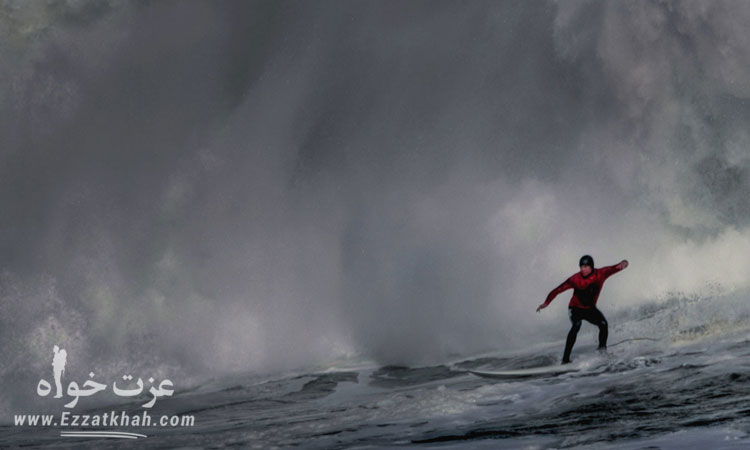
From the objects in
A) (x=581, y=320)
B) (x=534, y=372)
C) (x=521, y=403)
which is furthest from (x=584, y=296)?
(x=521, y=403)

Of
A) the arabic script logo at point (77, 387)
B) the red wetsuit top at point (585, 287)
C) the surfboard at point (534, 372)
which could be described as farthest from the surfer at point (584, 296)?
the arabic script logo at point (77, 387)

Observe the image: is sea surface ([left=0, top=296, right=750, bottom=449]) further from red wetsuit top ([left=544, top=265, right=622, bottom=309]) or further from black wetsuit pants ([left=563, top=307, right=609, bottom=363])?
red wetsuit top ([left=544, top=265, right=622, bottom=309])

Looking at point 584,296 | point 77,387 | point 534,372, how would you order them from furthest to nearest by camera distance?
point 77,387 < point 584,296 < point 534,372

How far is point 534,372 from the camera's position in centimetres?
1224

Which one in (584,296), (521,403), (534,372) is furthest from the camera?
(584,296)

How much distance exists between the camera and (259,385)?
54.4 ft

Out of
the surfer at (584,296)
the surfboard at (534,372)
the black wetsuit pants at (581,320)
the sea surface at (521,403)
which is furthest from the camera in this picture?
the black wetsuit pants at (581,320)

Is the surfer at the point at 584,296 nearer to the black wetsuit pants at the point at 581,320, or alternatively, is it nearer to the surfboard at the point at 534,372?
the black wetsuit pants at the point at 581,320

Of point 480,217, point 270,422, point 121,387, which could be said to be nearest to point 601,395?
point 270,422

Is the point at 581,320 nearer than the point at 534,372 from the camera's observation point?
No

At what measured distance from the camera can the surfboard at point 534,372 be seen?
1183 cm

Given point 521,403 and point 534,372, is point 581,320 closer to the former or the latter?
point 534,372

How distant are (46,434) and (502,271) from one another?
35.5ft

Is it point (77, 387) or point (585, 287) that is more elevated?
point (77, 387)
